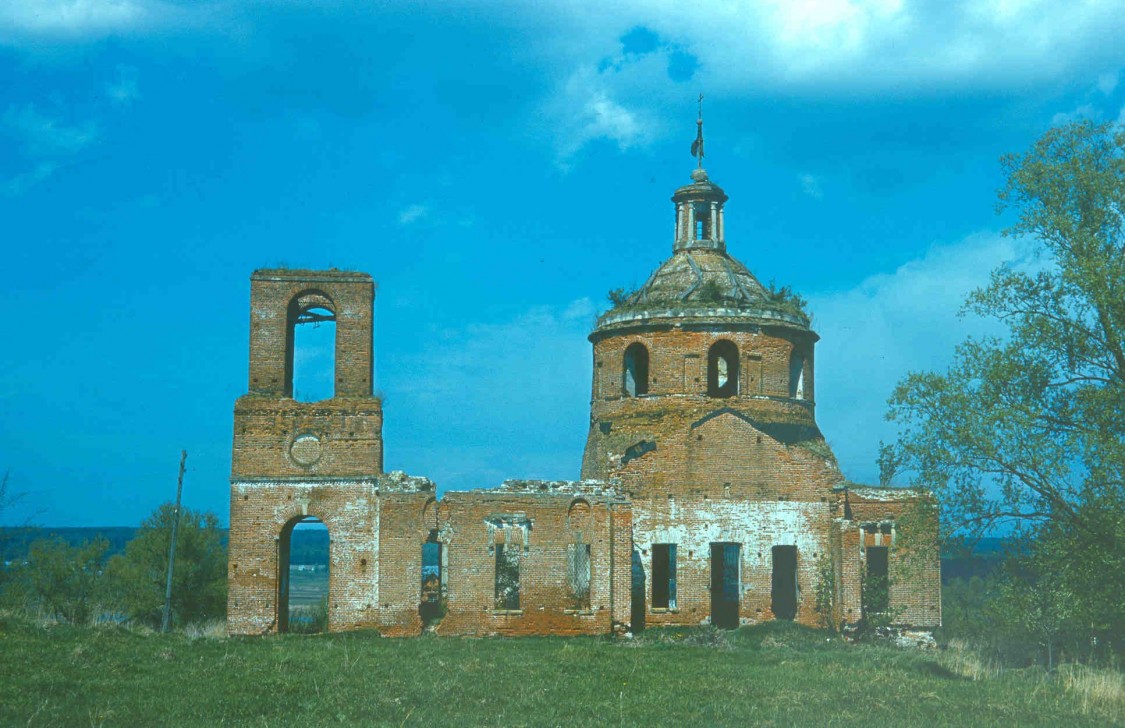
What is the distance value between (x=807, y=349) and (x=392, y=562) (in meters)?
10.7

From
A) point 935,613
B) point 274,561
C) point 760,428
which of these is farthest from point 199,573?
point 935,613

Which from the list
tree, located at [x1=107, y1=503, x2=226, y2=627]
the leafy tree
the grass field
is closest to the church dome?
tree, located at [x1=107, y1=503, x2=226, y2=627]

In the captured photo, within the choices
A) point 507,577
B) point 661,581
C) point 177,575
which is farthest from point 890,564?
point 177,575

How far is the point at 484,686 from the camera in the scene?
1516cm

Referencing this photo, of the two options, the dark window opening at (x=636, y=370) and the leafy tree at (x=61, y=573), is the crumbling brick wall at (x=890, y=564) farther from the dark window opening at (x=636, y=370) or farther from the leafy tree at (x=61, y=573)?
the leafy tree at (x=61, y=573)

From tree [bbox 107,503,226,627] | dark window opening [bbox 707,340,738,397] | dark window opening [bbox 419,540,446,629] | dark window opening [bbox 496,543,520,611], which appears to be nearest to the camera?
dark window opening [bbox 419,540,446,629]

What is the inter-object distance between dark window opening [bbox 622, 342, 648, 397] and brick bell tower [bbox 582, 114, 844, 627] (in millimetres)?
49

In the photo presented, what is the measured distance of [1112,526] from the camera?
16172mm

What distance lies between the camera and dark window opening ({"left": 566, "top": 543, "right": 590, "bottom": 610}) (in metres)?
23.0

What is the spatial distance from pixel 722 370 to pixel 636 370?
7.58ft

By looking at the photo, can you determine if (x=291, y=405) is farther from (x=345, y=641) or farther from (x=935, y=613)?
(x=935, y=613)

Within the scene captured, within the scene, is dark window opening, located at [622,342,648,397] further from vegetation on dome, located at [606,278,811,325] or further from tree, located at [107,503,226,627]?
tree, located at [107,503,226,627]

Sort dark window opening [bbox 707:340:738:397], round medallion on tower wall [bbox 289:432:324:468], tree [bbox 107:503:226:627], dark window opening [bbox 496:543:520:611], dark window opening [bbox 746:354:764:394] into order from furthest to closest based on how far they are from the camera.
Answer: tree [bbox 107:503:226:627]
dark window opening [bbox 707:340:738:397]
dark window opening [bbox 746:354:764:394]
dark window opening [bbox 496:543:520:611]
round medallion on tower wall [bbox 289:432:324:468]

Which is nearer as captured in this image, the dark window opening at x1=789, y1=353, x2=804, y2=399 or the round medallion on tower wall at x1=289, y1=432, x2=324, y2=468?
Answer: the round medallion on tower wall at x1=289, y1=432, x2=324, y2=468
